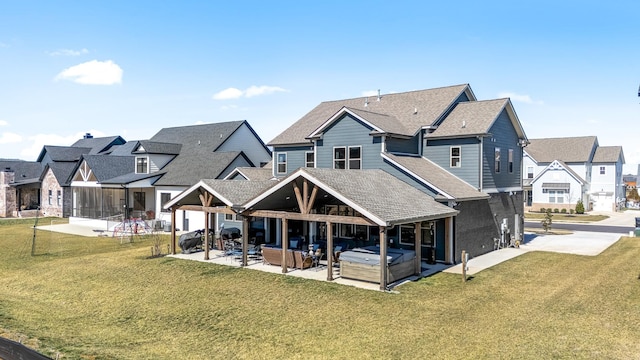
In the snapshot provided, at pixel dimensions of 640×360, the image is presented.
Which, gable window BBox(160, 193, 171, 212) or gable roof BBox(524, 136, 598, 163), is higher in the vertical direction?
gable roof BBox(524, 136, 598, 163)

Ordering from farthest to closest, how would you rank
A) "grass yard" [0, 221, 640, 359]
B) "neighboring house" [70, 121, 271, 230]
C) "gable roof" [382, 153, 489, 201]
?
1. "neighboring house" [70, 121, 271, 230]
2. "gable roof" [382, 153, 489, 201]
3. "grass yard" [0, 221, 640, 359]

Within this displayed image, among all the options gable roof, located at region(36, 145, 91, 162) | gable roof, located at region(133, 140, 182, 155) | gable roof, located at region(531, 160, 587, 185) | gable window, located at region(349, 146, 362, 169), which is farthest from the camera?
gable roof, located at region(531, 160, 587, 185)

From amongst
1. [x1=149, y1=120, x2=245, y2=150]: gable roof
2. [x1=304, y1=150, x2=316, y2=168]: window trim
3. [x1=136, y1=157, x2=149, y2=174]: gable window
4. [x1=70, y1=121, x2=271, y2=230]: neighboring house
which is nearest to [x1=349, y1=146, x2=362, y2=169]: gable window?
[x1=304, y1=150, x2=316, y2=168]: window trim

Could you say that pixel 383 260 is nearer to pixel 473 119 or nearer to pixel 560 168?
pixel 473 119

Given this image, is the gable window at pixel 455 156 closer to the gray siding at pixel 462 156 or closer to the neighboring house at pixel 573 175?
the gray siding at pixel 462 156

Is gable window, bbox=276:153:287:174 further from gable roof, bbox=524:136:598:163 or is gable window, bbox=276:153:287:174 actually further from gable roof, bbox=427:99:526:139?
gable roof, bbox=524:136:598:163

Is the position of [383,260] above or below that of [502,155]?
below

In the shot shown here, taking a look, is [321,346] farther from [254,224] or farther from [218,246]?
[254,224]

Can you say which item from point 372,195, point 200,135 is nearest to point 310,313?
point 372,195

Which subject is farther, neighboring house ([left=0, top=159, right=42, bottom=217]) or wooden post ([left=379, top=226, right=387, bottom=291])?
neighboring house ([left=0, top=159, right=42, bottom=217])
